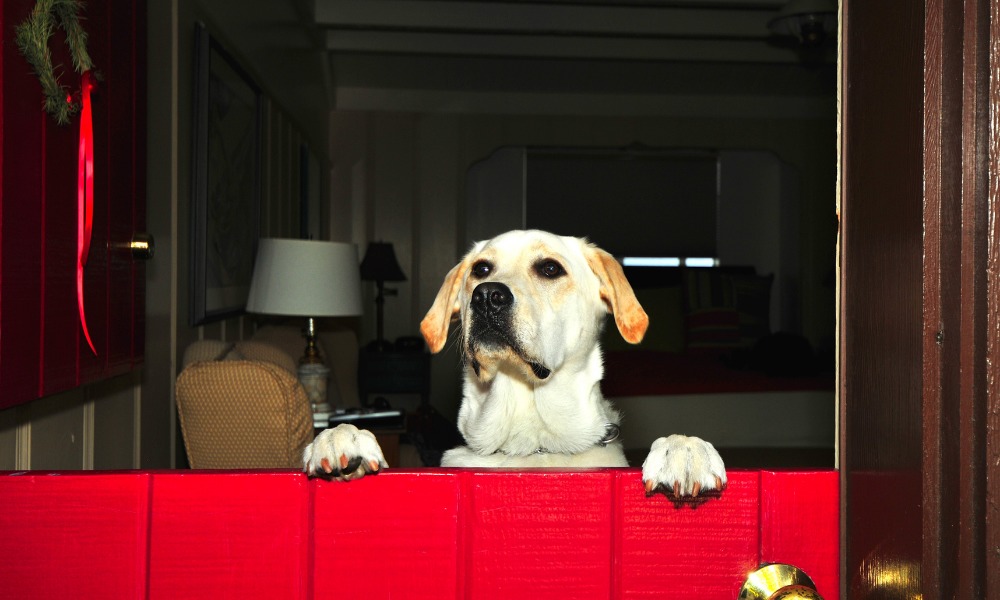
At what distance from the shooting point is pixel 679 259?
8547 millimetres

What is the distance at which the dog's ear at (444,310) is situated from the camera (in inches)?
81.8

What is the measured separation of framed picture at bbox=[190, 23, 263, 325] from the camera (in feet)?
9.80

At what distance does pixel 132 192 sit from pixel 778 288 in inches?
307

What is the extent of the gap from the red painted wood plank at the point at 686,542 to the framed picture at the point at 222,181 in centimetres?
236

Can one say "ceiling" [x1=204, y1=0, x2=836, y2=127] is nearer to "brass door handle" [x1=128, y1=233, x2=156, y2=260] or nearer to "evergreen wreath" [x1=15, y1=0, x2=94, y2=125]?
"brass door handle" [x1=128, y1=233, x2=156, y2=260]

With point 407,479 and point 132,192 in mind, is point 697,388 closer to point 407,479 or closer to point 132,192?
point 132,192

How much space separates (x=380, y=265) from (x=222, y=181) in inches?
161

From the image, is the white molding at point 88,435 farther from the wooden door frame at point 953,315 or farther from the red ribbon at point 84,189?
the wooden door frame at point 953,315

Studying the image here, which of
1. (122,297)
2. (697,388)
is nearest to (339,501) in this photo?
(122,297)

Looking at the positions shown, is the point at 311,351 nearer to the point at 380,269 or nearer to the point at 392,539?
the point at 392,539

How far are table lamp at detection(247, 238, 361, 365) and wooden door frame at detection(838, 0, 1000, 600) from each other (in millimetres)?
2749

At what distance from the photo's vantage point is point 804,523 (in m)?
1.00

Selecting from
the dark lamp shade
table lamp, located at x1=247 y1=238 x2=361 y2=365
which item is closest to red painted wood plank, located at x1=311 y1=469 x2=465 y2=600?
table lamp, located at x1=247 y1=238 x2=361 y2=365

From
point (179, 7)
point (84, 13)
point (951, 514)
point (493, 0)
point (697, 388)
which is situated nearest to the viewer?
point (951, 514)
